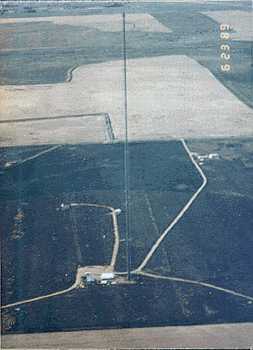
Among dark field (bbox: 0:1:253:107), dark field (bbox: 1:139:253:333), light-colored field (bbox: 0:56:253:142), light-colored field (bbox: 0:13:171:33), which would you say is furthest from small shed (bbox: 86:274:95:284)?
light-colored field (bbox: 0:13:171:33)

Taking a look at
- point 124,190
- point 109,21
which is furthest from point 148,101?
point 109,21

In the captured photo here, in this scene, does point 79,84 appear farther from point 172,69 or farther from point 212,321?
point 212,321

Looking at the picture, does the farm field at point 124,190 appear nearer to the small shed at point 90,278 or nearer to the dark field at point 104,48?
the small shed at point 90,278

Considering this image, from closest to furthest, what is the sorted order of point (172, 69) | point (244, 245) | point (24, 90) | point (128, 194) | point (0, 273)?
point (0, 273) < point (244, 245) < point (128, 194) < point (24, 90) < point (172, 69)

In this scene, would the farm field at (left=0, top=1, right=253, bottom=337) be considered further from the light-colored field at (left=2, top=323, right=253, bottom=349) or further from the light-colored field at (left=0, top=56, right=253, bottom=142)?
the light-colored field at (left=2, top=323, right=253, bottom=349)

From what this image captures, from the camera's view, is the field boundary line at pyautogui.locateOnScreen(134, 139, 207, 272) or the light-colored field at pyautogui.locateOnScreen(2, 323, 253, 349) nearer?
the light-colored field at pyautogui.locateOnScreen(2, 323, 253, 349)

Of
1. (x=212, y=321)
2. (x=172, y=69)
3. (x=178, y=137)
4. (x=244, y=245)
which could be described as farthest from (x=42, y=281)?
(x=172, y=69)
